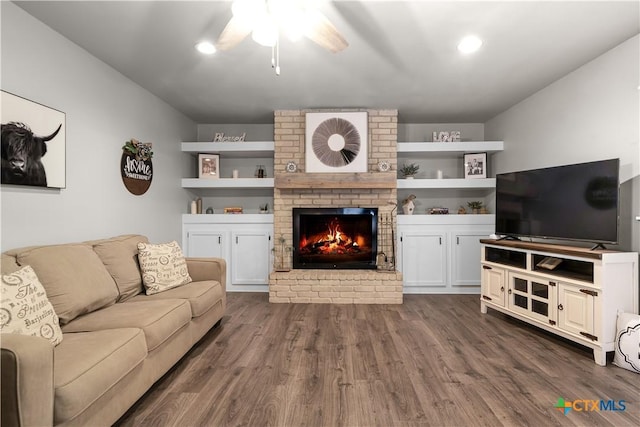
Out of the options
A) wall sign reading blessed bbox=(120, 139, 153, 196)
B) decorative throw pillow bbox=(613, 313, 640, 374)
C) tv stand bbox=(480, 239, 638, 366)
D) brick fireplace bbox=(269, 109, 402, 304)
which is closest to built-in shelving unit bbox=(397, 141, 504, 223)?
brick fireplace bbox=(269, 109, 402, 304)

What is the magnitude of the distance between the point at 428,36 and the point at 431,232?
2582mm

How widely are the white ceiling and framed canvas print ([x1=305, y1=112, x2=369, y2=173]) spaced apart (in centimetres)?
19

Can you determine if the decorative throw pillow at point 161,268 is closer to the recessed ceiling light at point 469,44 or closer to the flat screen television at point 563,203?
the recessed ceiling light at point 469,44

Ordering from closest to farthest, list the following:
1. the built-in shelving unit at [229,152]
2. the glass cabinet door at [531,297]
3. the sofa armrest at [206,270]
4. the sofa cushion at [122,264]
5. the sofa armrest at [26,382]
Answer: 1. the sofa armrest at [26,382]
2. the sofa cushion at [122,264]
3. the glass cabinet door at [531,297]
4. the sofa armrest at [206,270]
5. the built-in shelving unit at [229,152]

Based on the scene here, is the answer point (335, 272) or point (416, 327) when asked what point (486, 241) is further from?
point (335, 272)

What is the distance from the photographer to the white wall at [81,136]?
2084 mm

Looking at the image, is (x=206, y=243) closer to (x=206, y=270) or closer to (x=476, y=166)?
(x=206, y=270)

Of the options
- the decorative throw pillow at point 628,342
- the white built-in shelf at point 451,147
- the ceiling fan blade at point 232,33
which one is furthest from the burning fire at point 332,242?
the ceiling fan blade at point 232,33

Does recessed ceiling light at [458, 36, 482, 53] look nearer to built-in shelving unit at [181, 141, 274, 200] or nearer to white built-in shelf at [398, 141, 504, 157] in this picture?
white built-in shelf at [398, 141, 504, 157]

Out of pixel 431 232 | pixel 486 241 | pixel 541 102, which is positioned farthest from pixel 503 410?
pixel 541 102

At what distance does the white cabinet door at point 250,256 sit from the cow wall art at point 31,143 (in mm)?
2284

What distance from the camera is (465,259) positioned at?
14.2 feet

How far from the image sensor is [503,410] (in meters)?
1.76

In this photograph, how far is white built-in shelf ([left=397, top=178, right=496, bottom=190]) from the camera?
4.34 metres
